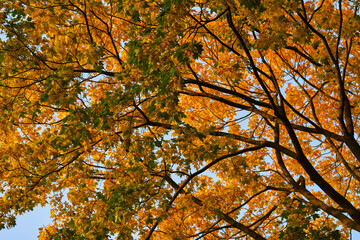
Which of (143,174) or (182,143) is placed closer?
(182,143)

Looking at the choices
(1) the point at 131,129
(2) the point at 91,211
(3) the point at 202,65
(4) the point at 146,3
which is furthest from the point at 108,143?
(3) the point at 202,65

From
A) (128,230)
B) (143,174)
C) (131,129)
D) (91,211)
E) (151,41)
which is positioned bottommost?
(128,230)

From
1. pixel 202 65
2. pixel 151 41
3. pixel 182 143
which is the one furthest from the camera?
pixel 202 65

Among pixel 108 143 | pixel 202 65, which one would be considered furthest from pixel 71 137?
pixel 202 65

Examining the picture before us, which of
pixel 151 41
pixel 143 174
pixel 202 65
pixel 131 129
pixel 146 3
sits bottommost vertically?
pixel 143 174

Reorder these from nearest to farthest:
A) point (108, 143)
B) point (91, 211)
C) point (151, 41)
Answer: point (151, 41)
point (108, 143)
point (91, 211)

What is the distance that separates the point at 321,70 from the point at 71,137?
18.3 feet

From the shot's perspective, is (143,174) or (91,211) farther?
(91,211)

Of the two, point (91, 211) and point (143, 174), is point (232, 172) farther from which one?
point (91, 211)

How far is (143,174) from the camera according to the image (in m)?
6.71

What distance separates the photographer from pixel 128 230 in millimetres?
5965

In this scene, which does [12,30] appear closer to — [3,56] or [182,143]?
[3,56]

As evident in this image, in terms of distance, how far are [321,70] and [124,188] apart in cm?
505

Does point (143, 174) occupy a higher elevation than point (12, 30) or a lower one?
lower
